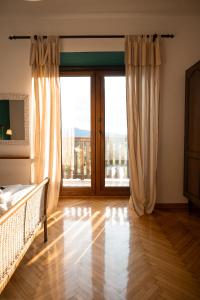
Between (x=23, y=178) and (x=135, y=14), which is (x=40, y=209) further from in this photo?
(x=135, y=14)

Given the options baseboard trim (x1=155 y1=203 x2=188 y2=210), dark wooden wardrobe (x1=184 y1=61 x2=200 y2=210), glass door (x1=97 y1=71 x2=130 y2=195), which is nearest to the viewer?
dark wooden wardrobe (x1=184 y1=61 x2=200 y2=210)

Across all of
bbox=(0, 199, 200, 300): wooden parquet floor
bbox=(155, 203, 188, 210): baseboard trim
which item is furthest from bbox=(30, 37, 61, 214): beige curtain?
bbox=(155, 203, 188, 210): baseboard trim

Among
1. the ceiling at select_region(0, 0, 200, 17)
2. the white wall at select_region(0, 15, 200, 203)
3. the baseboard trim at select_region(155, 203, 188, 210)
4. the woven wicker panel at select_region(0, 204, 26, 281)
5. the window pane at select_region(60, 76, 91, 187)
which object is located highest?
the ceiling at select_region(0, 0, 200, 17)

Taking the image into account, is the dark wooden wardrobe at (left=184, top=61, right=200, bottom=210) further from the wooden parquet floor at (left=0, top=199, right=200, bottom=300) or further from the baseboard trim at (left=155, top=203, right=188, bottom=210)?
the wooden parquet floor at (left=0, top=199, right=200, bottom=300)

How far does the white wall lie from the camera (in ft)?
11.1

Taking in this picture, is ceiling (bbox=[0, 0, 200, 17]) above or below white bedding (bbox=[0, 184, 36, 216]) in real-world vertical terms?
above

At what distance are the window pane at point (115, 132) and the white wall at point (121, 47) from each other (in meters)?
0.64

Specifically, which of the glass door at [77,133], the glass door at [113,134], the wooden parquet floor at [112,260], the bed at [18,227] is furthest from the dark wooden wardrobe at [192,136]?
the bed at [18,227]

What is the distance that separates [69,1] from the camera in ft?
10.0

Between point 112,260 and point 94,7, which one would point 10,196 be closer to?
point 112,260

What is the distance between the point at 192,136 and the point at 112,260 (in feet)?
6.44

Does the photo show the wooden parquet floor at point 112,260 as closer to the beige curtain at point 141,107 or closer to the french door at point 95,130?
the beige curtain at point 141,107

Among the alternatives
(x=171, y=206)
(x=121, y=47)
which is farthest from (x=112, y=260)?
(x=121, y=47)

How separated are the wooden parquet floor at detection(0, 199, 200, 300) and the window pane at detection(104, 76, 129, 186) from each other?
0.96 m
